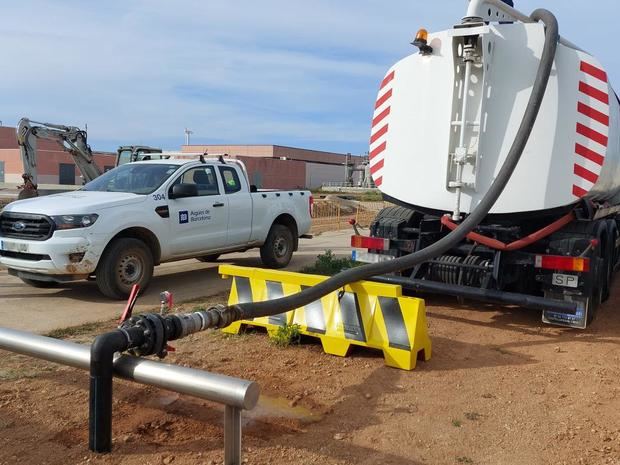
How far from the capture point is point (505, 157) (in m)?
6.29

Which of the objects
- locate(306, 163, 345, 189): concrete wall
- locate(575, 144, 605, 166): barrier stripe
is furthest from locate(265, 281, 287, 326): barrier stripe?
locate(306, 163, 345, 189): concrete wall

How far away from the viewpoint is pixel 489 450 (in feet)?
11.8

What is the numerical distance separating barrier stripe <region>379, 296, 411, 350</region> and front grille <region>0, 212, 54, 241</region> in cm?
450

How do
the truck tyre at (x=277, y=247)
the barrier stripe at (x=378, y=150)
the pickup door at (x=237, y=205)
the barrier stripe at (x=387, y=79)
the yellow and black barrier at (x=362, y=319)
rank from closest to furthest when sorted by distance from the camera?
the yellow and black barrier at (x=362, y=319) → the barrier stripe at (x=387, y=79) → the barrier stripe at (x=378, y=150) → the pickup door at (x=237, y=205) → the truck tyre at (x=277, y=247)

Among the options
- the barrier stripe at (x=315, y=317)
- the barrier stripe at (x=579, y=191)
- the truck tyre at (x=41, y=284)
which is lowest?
the truck tyre at (x=41, y=284)

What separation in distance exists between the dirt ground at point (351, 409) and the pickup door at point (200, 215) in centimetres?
285

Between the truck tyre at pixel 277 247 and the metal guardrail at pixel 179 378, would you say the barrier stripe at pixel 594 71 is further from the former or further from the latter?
the truck tyre at pixel 277 247

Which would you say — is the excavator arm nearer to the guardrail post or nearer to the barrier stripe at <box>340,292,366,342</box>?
the barrier stripe at <box>340,292,366,342</box>

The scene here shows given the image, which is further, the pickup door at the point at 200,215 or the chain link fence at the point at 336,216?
the chain link fence at the point at 336,216

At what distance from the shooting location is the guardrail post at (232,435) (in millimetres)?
2900

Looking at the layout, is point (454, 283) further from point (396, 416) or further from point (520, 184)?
point (396, 416)

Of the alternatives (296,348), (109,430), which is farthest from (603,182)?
(109,430)

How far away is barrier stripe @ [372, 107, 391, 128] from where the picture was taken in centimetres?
712

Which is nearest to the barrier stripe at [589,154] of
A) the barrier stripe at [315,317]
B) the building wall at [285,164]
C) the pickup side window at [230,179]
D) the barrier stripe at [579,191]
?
the barrier stripe at [579,191]
